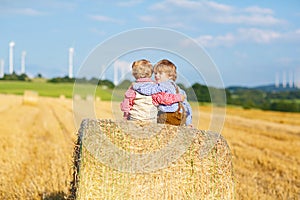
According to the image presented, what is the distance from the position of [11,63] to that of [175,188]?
2538 centimetres

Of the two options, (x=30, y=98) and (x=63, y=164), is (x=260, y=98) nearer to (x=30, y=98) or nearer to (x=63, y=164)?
(x=30, y=98)

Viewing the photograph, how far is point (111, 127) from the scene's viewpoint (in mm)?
5797

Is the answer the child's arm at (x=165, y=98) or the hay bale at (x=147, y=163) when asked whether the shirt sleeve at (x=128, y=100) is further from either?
the hay bale at (x=147, y=163)

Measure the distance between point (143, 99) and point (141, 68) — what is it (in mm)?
323

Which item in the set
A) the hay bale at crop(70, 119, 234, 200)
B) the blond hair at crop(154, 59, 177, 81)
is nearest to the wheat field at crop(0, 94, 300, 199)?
the hay bale at crop(70, 119, 234, 200)

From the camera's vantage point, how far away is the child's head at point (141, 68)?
240 inches

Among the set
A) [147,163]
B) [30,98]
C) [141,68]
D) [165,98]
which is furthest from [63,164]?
[30,98]

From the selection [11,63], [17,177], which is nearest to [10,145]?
[17,177]

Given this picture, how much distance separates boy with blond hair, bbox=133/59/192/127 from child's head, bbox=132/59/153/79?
0.08 metres

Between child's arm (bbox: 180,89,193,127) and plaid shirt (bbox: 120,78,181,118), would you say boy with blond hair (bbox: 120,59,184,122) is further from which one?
child's arm (bbox: 180,89,193,127)

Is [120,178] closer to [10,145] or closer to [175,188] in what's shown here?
[175,188]

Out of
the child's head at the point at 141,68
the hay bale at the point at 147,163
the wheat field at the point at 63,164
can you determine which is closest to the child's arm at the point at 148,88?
the child's head at the point at 141,68

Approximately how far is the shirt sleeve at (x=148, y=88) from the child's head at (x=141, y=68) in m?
0.15

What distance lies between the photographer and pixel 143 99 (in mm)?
6035
